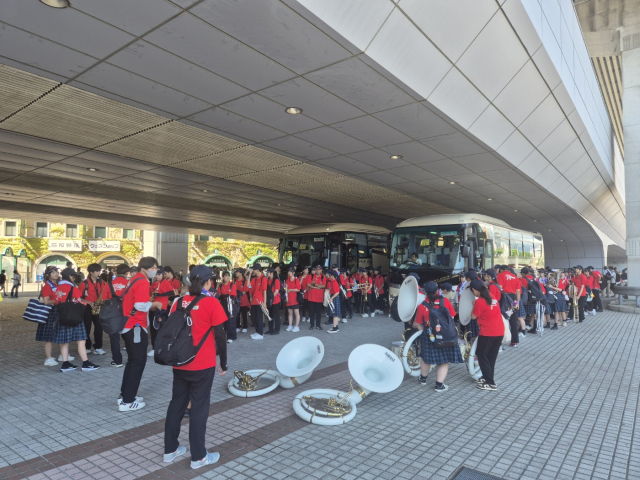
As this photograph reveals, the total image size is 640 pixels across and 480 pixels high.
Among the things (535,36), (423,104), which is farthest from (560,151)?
(423,104)

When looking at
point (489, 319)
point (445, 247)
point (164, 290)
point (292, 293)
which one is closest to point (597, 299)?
point (445, 247)

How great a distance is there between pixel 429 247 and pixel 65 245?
1442 inches

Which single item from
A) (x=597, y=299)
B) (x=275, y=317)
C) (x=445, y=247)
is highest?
(x=445, y=247)

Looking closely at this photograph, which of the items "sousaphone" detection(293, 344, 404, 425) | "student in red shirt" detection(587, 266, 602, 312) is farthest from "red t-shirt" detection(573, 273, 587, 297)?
"sousaphone" detection(293, 344, 404, 425)

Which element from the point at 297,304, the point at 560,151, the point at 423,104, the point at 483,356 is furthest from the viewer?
the point at 560,151

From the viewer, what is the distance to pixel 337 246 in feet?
51.7

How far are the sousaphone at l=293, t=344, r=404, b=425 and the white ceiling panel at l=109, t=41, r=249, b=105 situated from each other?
16.0ft

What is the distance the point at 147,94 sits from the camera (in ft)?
23.0

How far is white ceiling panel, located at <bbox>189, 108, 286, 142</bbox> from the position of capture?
805 centimetres

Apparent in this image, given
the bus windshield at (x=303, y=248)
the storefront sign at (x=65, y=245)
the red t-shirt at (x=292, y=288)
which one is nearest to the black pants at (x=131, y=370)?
the red t-shirt at (x=292, y=288)

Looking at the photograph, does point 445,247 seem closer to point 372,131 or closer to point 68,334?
point 372,131

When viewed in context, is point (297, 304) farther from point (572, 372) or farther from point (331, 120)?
point (572, 372)

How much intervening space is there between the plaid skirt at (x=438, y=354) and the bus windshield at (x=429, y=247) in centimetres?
664

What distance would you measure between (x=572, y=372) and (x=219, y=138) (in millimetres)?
8856
